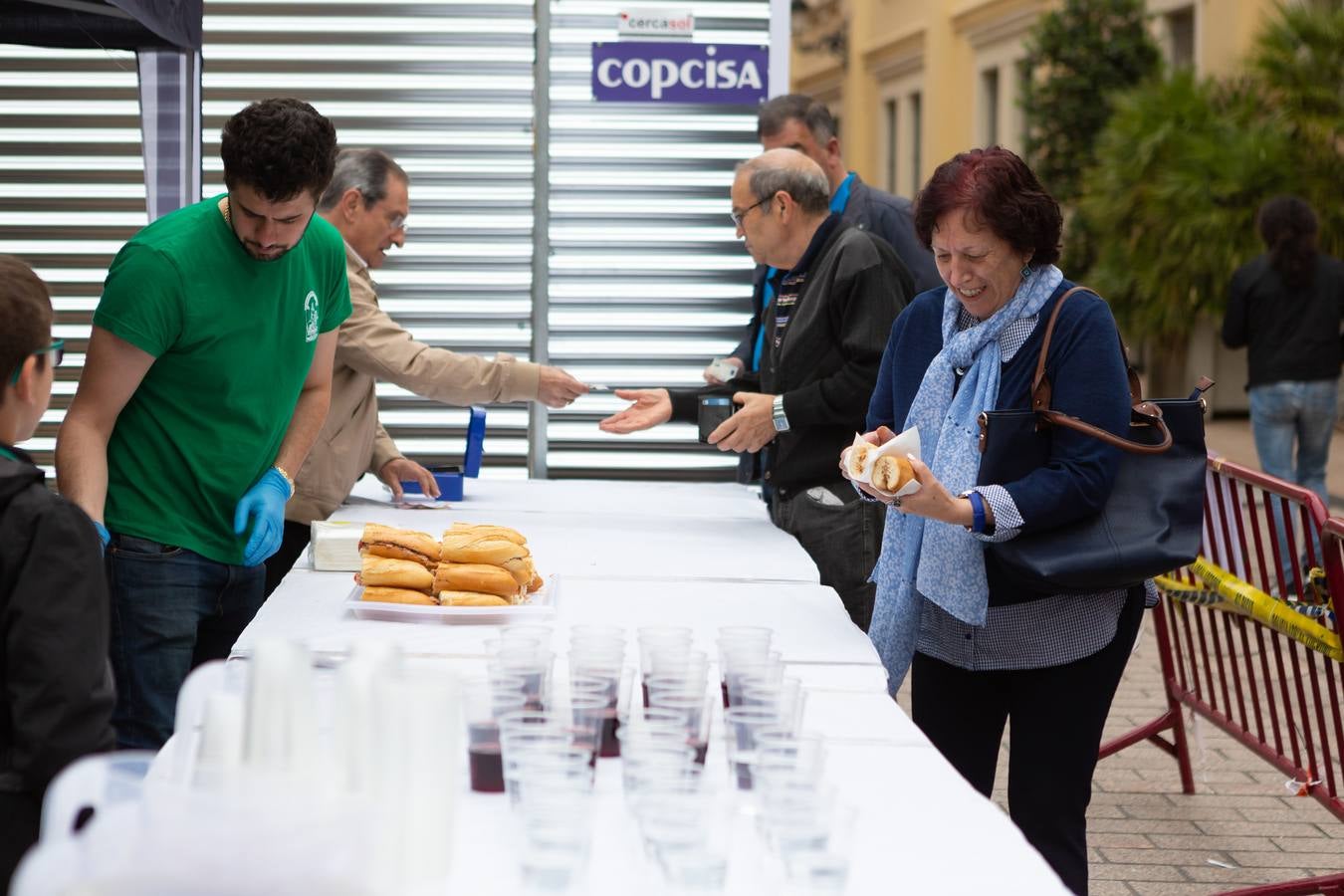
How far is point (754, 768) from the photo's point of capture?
1908 mm

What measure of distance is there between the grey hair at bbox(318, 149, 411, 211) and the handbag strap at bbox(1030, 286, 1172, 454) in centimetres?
219

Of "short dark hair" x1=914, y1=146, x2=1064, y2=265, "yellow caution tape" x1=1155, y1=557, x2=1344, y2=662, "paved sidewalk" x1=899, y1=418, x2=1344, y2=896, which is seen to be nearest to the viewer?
"short dark hair" x1=914, y1=146, x2=1064, y2=265

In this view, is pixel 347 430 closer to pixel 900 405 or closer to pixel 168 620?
pixel 168 620

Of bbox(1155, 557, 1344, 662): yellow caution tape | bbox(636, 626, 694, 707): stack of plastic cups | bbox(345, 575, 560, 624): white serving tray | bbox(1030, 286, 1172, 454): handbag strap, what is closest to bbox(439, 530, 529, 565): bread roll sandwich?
bbox(345, 575, 560, 624): white serving tray

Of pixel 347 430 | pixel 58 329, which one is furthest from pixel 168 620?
pixel 58 329

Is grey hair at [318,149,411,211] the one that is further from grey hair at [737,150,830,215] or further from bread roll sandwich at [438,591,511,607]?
bread roll sandwich at [438,591,511,607]

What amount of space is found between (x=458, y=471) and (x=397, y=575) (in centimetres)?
180

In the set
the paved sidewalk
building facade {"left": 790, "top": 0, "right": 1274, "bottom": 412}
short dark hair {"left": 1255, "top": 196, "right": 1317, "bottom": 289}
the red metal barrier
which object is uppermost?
building facade {"left": 790, "top": 0, "right": 1274, "bottom": 412}

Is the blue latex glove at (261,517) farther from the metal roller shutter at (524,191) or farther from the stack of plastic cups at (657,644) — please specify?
the metal roller shutter at (524,191)

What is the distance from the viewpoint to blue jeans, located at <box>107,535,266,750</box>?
3262mm

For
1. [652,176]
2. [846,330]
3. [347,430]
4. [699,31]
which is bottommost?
[347,430]

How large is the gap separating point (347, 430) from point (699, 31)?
7.64 feet

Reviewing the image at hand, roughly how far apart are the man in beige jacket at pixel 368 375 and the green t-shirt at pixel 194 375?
0.83 m

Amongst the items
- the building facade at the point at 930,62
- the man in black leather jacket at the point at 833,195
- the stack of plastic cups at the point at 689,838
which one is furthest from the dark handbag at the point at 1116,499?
the building facade at the point at 930,62
